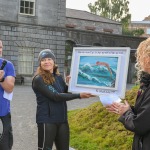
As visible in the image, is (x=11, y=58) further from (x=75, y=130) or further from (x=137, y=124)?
(x=137, y=124)

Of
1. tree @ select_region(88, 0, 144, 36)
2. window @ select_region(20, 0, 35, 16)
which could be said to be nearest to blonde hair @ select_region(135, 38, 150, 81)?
window @ select_region(20, 0, 35, 16)

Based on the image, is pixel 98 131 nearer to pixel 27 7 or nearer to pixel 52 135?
pixel 52 135

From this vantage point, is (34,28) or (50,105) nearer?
(50,105)

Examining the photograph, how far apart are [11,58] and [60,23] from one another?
4637 millimetres

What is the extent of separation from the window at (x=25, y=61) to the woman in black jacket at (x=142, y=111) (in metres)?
23.5

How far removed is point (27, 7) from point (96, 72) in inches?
899

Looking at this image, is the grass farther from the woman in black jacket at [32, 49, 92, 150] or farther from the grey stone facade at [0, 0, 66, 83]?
the grey stone facade at [0, 0, 66, 83]

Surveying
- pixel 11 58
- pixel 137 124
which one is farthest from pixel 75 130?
pixel 11 58

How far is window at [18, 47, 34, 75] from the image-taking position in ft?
85.8

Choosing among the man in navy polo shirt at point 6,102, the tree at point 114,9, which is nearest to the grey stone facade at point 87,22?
the tree at point 114,9

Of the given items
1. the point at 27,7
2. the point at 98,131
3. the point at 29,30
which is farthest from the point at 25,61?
the point at 98,131

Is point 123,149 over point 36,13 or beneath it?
beneath

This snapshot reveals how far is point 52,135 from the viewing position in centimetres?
457

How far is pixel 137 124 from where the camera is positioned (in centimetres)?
293
